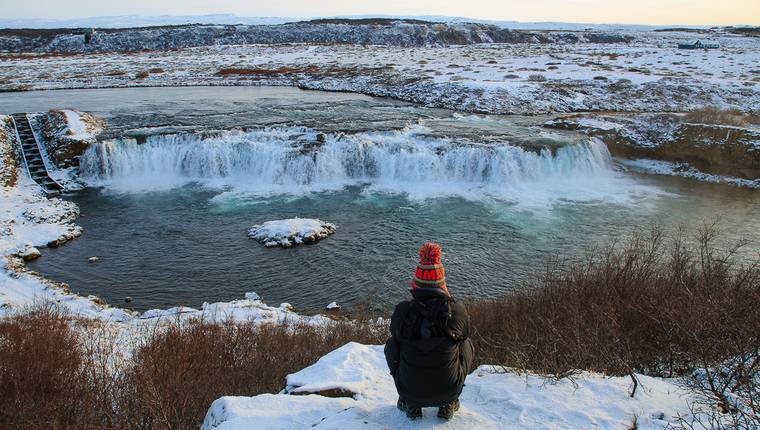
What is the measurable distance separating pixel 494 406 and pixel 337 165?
19470 mm

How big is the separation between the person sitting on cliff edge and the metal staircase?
22.1 meters

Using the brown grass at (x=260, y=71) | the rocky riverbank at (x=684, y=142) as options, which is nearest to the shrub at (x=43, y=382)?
the rocky riverbank at (x=684, y=142)

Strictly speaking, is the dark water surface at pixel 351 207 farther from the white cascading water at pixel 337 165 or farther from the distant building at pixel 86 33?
the distant building at pixel 86 33

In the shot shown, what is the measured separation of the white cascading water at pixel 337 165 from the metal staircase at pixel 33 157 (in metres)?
1.60

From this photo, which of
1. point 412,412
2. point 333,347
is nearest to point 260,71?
point 333,347

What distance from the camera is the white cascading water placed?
2336cm

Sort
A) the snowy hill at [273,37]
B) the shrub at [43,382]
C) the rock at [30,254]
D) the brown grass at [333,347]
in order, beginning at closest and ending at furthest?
the shrub at [43,382] → the brown grass at [333,347] → the rock at [30,254] → the snowy hill at [273,37]

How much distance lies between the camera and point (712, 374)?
591cm

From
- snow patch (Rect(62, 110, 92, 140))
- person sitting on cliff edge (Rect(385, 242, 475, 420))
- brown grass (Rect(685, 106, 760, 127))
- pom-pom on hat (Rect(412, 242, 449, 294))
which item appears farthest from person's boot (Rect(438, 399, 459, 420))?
brown grass (Rect(685, 106, 760, 127))

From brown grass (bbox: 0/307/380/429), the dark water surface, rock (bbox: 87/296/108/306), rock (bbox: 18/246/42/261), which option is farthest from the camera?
rock (bbox: 18/246/42/261)

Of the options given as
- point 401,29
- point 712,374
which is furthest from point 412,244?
point 401,29

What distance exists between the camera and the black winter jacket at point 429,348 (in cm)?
459

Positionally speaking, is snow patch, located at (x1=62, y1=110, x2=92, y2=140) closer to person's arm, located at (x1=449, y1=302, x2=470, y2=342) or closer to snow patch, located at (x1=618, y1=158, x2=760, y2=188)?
person's arm, located at (x1=449, y1=302, x2=470, y2=342)

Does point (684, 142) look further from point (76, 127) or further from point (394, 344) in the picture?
point (76, 127)
